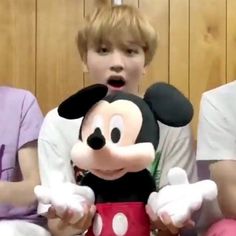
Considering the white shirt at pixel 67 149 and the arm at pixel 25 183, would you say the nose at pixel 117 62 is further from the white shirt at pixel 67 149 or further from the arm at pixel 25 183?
the arm at pixel 25 183

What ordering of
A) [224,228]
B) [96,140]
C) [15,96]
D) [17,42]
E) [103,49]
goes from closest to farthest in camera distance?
1. [96,140]
2. [224,228]
3. [103,49]
4. [15,96]
5. [17,42]

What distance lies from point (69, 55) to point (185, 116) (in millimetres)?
593

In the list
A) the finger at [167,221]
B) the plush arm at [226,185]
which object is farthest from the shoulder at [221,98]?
the finger at [167,221]

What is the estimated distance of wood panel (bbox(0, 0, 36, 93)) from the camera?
141 centimetres

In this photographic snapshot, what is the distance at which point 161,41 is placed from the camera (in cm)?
141

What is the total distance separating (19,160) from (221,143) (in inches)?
14.3

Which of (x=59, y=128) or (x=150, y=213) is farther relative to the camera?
(x=59, y=128)

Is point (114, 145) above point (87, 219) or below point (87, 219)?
above

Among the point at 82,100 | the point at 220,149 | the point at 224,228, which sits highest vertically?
the point at 82,100

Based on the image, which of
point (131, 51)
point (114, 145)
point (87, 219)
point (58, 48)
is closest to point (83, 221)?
point (87, 219)

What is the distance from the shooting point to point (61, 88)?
141cm

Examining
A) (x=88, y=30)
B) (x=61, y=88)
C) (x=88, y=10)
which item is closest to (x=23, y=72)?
(x=61, y=88)

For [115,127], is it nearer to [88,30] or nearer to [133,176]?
[133,176]

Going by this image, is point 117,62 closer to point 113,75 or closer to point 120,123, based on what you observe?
point 113,75
